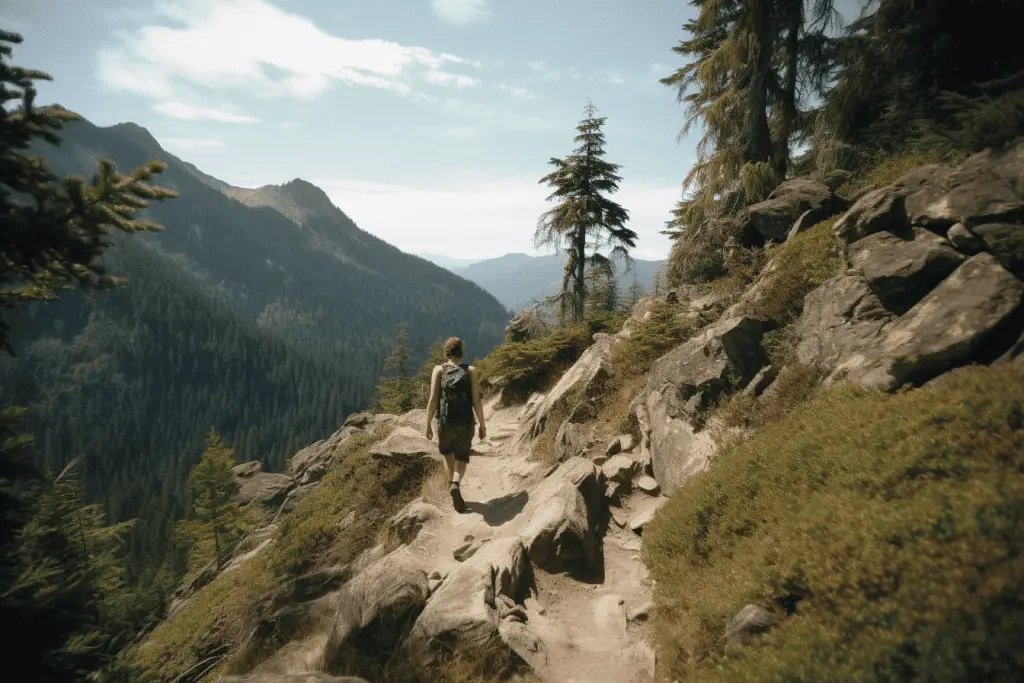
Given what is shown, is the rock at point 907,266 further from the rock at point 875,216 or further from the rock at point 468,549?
the rock at point 468,549

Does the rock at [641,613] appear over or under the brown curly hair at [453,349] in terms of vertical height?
under

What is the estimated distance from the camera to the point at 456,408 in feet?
26.2

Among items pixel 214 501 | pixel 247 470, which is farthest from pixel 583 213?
pixel 247 470

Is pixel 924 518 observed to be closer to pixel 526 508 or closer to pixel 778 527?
pixel 778 527

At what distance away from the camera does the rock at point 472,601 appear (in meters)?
4.94

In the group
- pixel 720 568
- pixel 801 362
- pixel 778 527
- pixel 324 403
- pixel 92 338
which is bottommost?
pixel 324 403

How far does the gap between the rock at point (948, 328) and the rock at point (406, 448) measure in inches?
313

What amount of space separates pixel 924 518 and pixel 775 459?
82.7 inches

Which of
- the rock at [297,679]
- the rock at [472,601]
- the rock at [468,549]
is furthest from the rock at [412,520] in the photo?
the rock at [297,679]

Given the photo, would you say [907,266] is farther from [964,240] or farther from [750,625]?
[750,625]

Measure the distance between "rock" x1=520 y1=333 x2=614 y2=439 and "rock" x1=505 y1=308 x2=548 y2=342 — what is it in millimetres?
9035

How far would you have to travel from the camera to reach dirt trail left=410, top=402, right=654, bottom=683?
16.0 ft

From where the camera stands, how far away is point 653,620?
5.09 metres

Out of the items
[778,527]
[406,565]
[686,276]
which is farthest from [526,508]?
[686,276]
